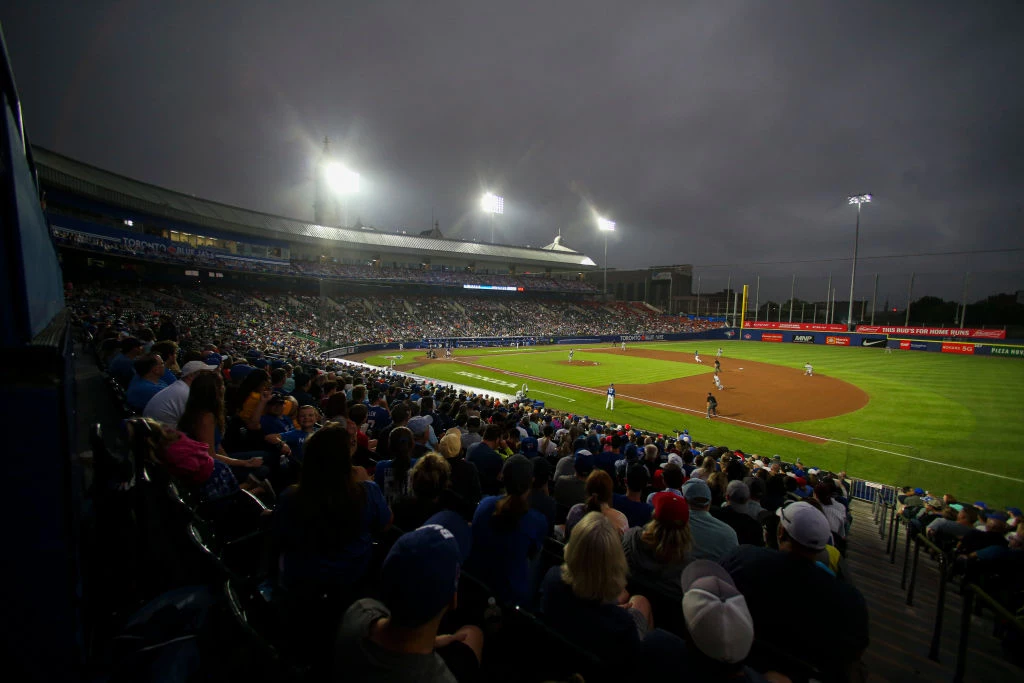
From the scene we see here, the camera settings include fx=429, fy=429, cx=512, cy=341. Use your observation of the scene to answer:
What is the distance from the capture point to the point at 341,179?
57.4m

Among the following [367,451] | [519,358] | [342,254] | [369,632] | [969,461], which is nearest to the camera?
[369,632]

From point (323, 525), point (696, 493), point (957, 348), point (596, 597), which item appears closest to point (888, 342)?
point (957, 348)

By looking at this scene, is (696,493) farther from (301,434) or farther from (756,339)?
(756,339)

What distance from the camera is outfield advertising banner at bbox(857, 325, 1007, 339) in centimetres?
5362

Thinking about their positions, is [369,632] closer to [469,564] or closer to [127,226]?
[469,564]

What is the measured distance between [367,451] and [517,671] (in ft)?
12.9

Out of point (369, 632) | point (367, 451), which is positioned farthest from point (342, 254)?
point (369, 632)

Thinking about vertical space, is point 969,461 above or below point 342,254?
below

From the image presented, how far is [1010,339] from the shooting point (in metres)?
50.8

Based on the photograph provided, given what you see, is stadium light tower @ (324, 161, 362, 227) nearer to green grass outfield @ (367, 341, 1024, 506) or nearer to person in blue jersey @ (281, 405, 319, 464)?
green grass outfield @ (367, 341, 1024, 506)

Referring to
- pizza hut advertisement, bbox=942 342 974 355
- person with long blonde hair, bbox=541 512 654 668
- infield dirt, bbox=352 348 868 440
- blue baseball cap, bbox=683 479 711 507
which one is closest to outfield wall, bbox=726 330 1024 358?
pizza hut advertisement, bbox=942 342 974 355

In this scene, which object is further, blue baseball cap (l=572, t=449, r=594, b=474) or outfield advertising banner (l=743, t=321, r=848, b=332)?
outfield advertising banner (l=743, t=321, r=848, b=332)

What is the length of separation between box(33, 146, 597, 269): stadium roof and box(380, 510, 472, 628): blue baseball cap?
45.8 metres

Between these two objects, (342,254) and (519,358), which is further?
(342,254)
